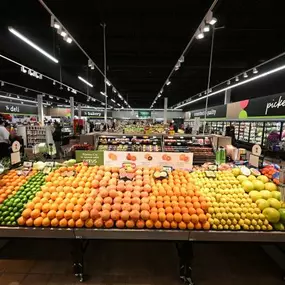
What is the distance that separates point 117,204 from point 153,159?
1.26 meters

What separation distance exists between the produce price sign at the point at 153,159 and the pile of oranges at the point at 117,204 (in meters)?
0.57

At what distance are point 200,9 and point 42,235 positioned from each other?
6.18 m

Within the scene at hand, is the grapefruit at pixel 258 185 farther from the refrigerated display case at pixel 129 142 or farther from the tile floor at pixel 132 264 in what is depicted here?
the refrigerated display case at pixel 129 142

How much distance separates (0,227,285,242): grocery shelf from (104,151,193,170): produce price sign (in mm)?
1332

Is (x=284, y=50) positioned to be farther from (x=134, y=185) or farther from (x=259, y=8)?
(x=134, y=185)

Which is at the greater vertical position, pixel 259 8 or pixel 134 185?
pixel 259 8

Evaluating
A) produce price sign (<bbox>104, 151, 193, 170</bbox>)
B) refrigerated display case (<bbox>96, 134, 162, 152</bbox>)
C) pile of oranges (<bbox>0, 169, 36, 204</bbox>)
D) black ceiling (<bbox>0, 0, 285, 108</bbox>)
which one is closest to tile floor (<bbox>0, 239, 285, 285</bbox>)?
pile of oranges (<bbox>0, 169, 36, 204</bbox>)

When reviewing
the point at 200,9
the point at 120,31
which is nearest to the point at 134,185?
the point at 200,9

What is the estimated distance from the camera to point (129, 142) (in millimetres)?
6316

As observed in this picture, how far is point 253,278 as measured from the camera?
2447 millimetres

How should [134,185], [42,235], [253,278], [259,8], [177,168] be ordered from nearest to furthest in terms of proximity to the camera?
[42,235], [253,278], [134,185], [177,168], [259,8]

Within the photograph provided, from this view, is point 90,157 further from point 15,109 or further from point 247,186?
point 15,109

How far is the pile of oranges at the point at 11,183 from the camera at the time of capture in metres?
2.58

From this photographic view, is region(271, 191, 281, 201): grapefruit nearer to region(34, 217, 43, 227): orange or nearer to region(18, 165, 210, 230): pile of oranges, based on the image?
region(18, 165, 210, 230): pile of oranges
